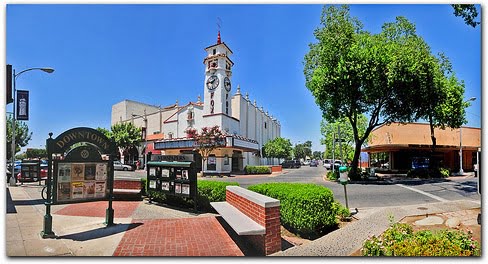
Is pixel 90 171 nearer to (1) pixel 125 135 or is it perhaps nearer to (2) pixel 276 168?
(1) pixel 125 135

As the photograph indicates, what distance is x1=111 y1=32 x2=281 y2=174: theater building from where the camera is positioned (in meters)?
4.24

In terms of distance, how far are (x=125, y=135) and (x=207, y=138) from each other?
138 centimetres

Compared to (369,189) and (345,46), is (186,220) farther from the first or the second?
(345,46)

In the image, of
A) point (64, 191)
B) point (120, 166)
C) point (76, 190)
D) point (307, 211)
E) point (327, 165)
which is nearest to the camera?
point (307, 211)

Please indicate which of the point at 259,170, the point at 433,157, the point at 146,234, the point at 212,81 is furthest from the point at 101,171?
the point at 433,157

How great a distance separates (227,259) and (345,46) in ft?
19.2

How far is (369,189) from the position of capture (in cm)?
678

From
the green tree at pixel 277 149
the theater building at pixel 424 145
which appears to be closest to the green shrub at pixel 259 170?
the green tree at pixel 277 149

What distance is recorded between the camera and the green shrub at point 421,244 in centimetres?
307

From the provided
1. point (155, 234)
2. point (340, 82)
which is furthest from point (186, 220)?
point (340, 82)

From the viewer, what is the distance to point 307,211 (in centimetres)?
388

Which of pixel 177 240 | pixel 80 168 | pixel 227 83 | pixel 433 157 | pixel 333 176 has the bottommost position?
pixel 177 240

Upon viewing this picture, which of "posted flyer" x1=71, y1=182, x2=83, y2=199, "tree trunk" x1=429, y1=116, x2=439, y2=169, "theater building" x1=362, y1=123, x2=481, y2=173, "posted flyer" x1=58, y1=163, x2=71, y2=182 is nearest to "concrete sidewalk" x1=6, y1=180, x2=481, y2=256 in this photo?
"posted flyer" x1=71, y1=182, x2=83, y2=199

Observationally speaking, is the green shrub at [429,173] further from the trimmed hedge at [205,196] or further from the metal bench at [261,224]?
the trimmed hedge at [205,196]
